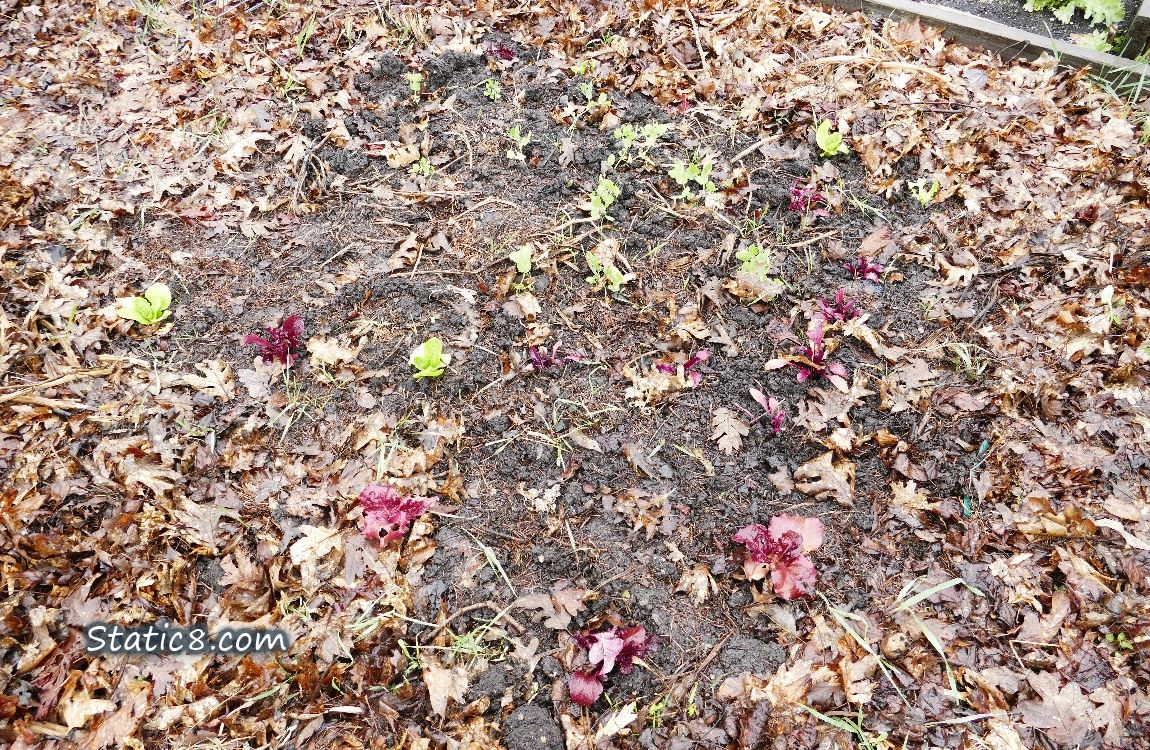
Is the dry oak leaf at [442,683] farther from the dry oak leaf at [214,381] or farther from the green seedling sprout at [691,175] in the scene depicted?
the green seedling sprout at [691,175]

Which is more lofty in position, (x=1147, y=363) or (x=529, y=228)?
(x=1147, y=363)

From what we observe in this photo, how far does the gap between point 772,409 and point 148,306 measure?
10.3ft

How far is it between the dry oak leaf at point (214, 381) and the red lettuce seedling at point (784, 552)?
8.05 ft

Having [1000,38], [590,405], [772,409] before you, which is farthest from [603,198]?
[1000,38]

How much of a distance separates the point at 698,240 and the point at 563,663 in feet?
7.59

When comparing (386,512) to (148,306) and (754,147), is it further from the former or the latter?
(754,147)

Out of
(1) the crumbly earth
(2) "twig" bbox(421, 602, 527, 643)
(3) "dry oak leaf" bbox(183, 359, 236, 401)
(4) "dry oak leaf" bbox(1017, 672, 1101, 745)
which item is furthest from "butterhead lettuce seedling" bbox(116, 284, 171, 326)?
(4) "dry oak leaf" bbox(1017, 672, 1101, 745)

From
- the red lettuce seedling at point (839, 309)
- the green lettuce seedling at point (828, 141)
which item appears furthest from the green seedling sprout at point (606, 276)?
the green lettuce seedling at point (828, 141)

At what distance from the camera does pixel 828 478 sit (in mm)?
2709

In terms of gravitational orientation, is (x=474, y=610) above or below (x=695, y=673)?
below

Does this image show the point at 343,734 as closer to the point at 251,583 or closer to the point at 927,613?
the point at 251,583

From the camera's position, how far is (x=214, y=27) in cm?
459

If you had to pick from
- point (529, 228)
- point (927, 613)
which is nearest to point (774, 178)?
point (529, 228)

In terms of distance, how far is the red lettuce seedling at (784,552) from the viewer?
7.88 ft
